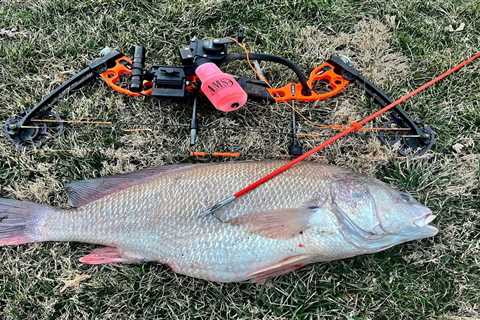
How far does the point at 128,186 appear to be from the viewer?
11.0 feet

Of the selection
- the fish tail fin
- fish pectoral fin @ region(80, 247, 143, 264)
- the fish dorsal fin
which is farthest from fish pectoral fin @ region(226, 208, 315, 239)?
the fish tail fin

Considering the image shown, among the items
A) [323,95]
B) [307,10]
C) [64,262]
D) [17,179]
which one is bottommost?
[64,262]

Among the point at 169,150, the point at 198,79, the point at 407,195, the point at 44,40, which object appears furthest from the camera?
the point at 44,40

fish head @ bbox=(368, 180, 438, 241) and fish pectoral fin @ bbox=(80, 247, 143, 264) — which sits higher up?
fish head @ bbox=(368, 180, 438, 241)

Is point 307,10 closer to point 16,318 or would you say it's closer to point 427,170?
point 427,170

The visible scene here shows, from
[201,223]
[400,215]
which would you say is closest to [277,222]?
[201,223]

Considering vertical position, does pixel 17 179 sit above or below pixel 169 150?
below

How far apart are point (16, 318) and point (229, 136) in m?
2.07

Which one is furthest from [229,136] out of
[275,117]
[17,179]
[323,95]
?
[17,179]

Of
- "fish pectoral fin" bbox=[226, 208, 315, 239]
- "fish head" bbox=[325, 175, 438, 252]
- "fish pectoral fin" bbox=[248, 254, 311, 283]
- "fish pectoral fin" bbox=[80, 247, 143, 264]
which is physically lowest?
"fish pectoral fin" bbox=[80, 247, 143, 264]

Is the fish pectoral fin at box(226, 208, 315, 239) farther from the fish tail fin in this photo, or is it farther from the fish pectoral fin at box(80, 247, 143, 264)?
the fish tail fin

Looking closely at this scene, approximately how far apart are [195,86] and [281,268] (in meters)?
1.51

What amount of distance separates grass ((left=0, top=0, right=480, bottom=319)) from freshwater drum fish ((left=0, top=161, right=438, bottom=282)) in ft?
0.78

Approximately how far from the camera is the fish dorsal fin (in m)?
3.35
